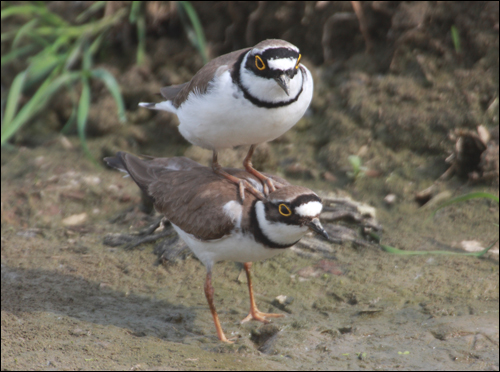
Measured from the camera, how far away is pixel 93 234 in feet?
19.5

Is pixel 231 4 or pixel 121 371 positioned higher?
pixel 231 4

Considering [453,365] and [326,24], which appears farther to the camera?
[326,24]

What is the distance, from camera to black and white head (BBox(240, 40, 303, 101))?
3947mm

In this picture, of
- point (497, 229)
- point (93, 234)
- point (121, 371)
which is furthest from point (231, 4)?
point (121, 371)

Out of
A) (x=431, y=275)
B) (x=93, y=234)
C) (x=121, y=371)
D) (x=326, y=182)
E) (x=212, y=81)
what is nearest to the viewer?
(x=121, y=371)

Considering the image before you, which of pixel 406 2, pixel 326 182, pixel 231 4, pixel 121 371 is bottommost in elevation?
pixel 326 182

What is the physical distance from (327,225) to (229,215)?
1682 millimetres

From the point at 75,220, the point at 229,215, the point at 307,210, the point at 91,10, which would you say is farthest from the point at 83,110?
the point at 307,210

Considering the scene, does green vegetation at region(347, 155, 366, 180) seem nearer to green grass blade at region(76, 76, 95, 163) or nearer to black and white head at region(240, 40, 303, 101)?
black and white head at region(240, 40, 303, 101)

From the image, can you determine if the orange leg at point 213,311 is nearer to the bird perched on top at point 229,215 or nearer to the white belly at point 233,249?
the bird perched on top at point 229,215

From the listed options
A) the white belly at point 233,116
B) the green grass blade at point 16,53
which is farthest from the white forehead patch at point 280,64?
the green grass blade at point 16,53

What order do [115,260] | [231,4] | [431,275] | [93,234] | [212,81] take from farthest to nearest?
[231,4], [93,234], [115,260], [431,275], [212,81]

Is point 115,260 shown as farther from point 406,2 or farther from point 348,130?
point 406,2

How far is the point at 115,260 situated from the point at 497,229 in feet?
11.8
